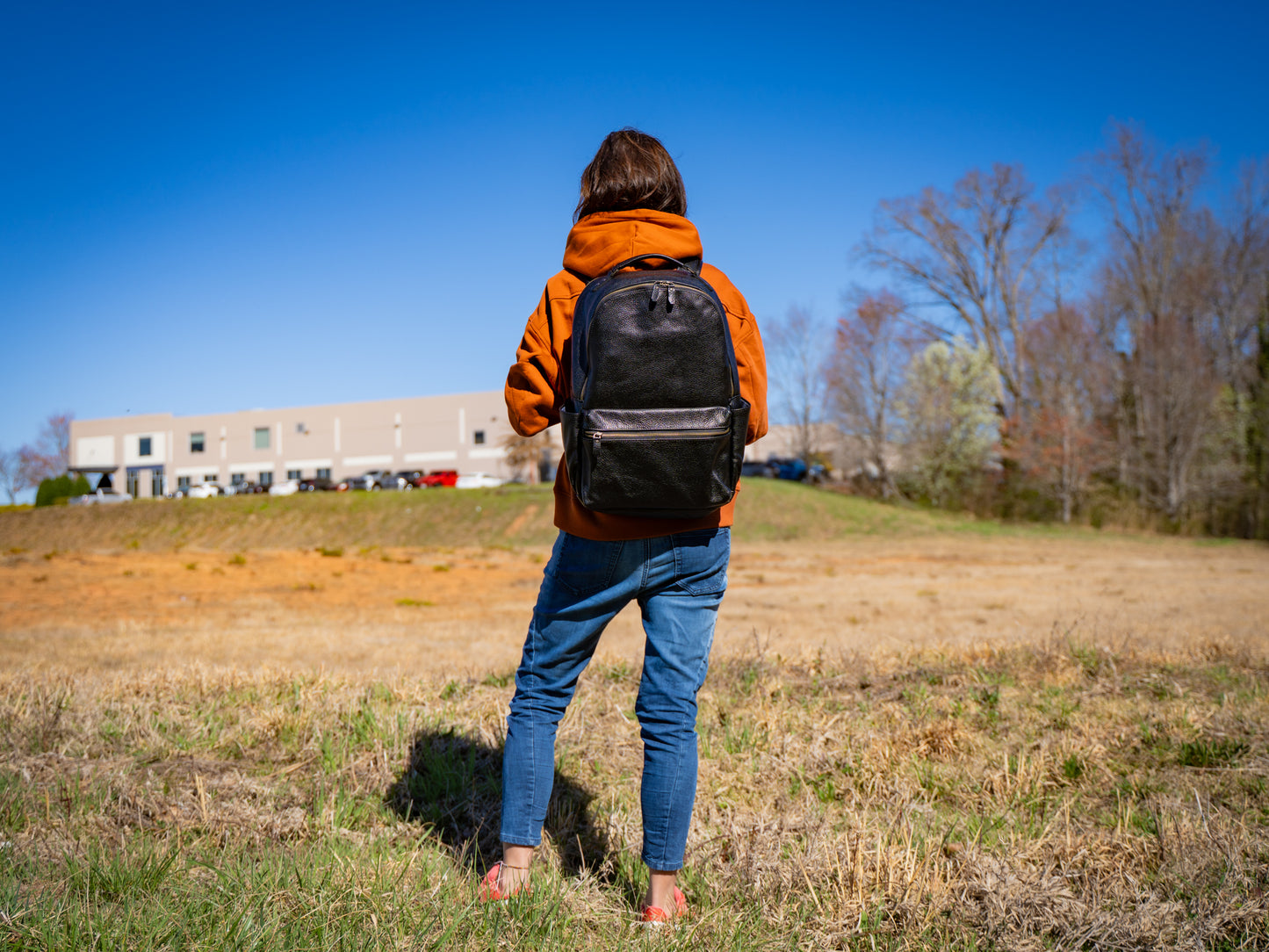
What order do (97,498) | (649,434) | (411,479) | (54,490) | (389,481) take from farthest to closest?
(97,498) < (389,481) < (411,479) < (54,490) < (649,434)

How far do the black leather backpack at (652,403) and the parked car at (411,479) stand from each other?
161ft

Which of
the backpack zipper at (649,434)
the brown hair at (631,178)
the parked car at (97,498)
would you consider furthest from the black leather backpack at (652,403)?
the parked car at (97,498)

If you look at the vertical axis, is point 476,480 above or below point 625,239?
below

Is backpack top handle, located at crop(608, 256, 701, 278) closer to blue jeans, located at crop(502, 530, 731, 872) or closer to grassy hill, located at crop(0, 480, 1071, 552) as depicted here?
blue jeans, located at crop(502, 530, 731, 872)

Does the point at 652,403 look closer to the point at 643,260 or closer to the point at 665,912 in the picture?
the point at 643,260

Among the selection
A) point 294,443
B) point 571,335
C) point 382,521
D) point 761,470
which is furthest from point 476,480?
point 571,335

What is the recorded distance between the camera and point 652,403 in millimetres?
1910

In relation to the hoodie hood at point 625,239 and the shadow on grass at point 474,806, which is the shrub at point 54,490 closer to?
the shadow on grass at point 474,806

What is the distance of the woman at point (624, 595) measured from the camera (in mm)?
2049

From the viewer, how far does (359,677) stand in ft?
15.1

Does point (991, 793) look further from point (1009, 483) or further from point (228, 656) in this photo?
point (1009, 483)

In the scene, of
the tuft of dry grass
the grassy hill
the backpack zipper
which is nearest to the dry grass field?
the tuft of dry grass

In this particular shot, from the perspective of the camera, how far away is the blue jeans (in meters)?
2.05

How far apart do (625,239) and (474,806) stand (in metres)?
1.96
